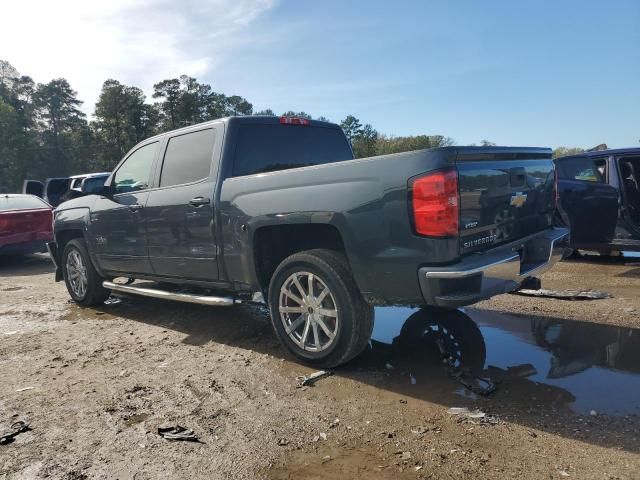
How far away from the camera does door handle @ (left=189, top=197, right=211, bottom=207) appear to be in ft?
14.1

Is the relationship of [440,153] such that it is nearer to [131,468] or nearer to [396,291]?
[396,291]

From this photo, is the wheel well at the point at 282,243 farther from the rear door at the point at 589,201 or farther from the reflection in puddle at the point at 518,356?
the rear door at the point at 589,201

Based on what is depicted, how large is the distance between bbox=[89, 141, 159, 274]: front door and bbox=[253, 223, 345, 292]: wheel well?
1.71m

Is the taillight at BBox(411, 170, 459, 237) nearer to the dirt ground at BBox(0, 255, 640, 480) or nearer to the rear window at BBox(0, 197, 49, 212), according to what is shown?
the dirt ground at BBox(0, 255, 640, 480)

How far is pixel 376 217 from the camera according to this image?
10.4ft

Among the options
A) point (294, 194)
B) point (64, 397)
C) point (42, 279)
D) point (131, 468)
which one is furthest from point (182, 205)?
point (42, 279)

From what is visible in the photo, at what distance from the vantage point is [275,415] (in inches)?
120

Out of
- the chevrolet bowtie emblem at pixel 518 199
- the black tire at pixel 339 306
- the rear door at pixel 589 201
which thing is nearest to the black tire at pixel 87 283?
the black tire at pixel 339 306

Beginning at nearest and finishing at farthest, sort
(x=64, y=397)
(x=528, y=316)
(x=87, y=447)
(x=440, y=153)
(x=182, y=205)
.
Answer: (x=87, y=447), (x=440, y=153), (x=64, y=397), (x=182, y=205), (x=528, y=316)

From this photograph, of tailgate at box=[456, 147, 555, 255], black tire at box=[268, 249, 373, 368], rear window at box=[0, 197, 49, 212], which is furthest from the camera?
rear window at box=[0, 197, 49, 212]

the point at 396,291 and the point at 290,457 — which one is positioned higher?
the point at 396,291

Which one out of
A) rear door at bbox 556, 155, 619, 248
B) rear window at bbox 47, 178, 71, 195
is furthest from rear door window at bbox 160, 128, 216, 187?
rear window at bbox 47, 178, 71, 195

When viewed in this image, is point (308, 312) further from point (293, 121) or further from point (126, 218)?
point (126, 218)

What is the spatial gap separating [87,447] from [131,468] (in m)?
0.42
